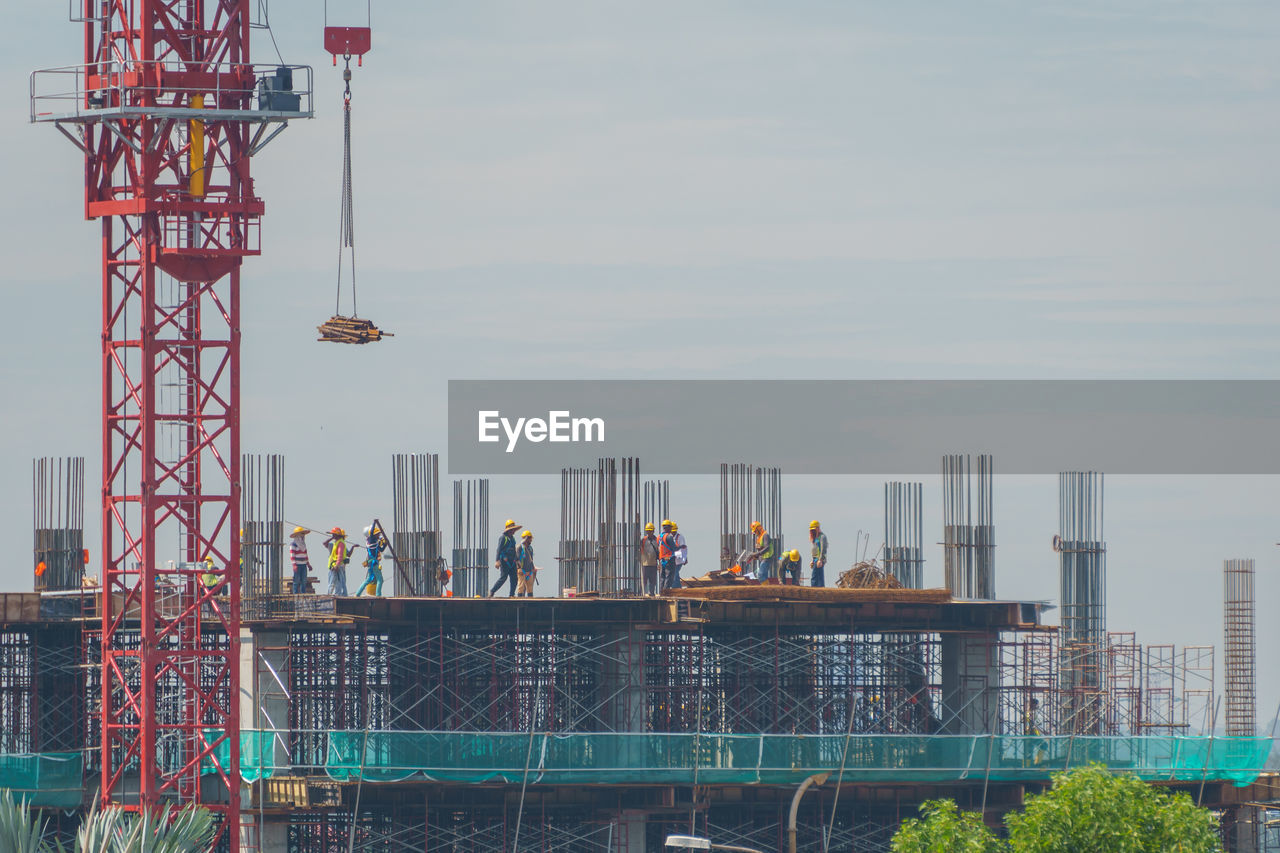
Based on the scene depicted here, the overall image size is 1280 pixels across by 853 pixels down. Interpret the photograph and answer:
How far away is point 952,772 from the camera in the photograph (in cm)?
5906

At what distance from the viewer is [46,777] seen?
56.6m

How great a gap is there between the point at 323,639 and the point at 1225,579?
85.2ft

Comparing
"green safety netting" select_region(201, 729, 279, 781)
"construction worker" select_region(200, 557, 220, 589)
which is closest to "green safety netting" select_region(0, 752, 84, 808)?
"green safety netting" select_region(201, 729, 279, 781)

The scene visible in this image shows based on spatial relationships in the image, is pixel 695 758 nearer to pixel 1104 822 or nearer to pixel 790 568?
pixel 790 568

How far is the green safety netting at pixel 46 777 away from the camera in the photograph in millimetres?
55906

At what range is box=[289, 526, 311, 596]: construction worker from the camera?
5938 centimetres

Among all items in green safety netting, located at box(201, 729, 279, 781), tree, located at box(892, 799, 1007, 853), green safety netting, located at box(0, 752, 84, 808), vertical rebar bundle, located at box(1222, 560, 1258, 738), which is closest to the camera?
tree, located at box(892, 799, 1007, 853)

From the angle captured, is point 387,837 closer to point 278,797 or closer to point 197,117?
point 278,797

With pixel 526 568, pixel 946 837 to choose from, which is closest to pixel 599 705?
pixel 526 568

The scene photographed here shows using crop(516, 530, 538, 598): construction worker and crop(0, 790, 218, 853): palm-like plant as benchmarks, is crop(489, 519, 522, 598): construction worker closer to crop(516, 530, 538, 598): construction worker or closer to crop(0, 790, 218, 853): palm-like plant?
crop(516, 530, 538, 598): construction worker

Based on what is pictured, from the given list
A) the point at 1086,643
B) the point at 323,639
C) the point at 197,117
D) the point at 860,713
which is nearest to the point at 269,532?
the point at 323,639

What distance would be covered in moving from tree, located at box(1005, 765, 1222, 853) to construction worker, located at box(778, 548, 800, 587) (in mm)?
19666

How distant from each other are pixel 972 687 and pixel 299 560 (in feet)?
58.4

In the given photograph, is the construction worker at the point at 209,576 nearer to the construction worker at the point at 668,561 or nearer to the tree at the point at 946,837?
Result: the construction worker at the point at 668,561
